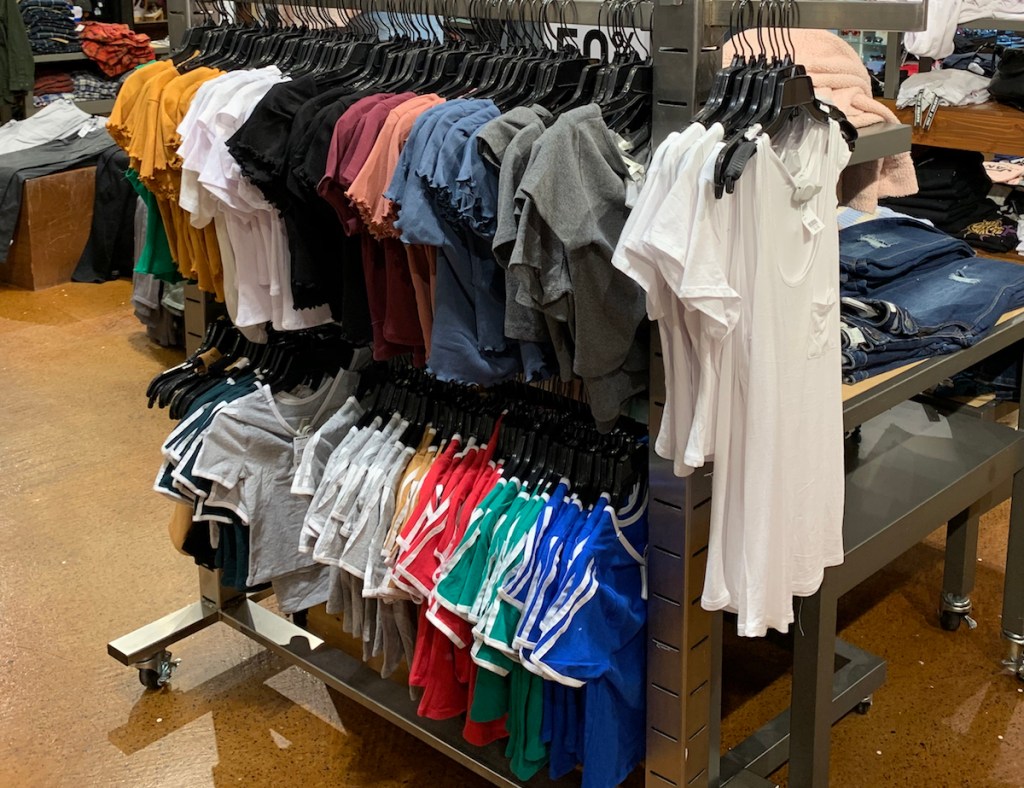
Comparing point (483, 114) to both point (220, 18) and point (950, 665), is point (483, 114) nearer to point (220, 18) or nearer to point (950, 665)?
Result: point (220, 18)

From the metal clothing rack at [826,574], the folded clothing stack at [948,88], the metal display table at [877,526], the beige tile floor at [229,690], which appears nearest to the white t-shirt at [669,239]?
the metal clothing rack at [826,574]

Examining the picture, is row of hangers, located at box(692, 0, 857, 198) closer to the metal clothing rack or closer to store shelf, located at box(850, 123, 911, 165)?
the metal clothing rack

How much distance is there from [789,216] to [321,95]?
2.60 ft

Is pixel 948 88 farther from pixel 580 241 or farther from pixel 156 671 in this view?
pixel 156 671

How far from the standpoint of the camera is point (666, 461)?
1.72m

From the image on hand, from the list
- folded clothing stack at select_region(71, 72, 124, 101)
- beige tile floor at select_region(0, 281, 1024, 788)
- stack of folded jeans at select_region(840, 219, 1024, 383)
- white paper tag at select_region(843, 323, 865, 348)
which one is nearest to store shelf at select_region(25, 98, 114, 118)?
folded clothing stack at select_region(71, 72, 124, 101)

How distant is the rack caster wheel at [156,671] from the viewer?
2648 millimetres

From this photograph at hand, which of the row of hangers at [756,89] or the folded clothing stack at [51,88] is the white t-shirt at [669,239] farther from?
the folded clothing stack at [51,88]

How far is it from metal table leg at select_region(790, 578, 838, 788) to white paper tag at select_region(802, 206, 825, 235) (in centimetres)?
63

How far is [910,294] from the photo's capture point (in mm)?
2311

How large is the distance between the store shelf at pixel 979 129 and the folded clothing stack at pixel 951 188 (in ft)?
0.82

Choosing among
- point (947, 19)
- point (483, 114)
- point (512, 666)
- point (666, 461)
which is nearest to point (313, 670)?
point (512, 666)

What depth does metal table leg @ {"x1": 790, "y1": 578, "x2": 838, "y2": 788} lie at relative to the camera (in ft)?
6.46

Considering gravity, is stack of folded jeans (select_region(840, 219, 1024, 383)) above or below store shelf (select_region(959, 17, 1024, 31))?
below
